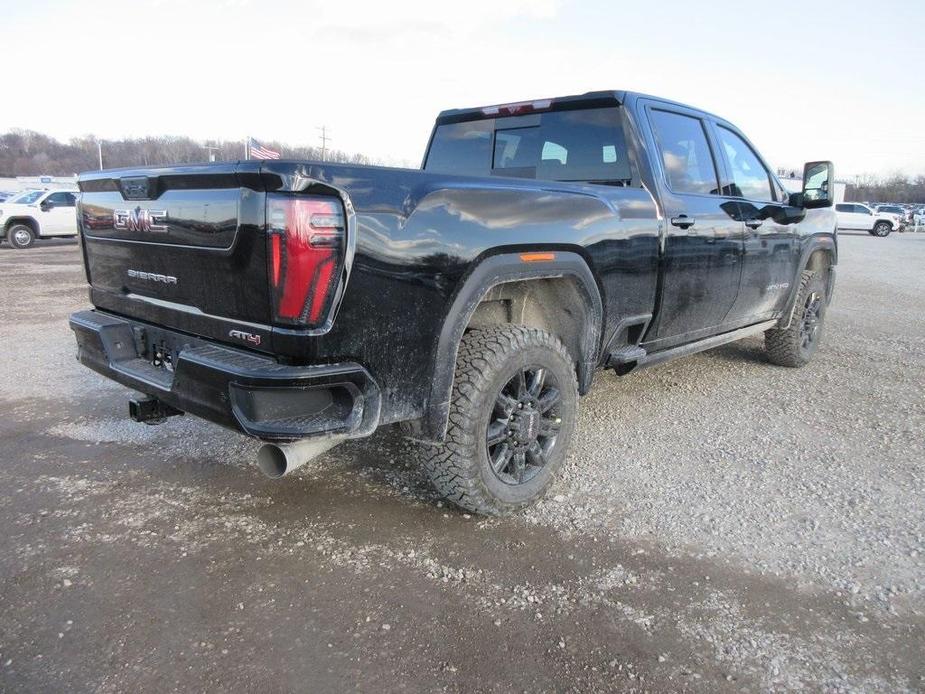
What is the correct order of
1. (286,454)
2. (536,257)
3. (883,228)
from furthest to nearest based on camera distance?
(883,228)
(536,257)
(286,454)

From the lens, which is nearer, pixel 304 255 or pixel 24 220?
pixel 304 255

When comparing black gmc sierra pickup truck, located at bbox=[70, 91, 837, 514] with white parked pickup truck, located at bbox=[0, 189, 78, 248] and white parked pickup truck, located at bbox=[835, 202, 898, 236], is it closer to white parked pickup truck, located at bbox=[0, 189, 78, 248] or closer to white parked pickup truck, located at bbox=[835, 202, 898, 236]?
white parked pickup truck, located at bbox=[0, 189, 78, 248]

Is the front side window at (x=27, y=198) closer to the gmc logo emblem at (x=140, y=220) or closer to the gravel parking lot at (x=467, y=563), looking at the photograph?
the gravel parking lot at (x=467, y=563)

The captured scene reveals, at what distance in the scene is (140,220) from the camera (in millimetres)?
2785

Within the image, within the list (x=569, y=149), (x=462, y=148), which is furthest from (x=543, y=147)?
(x=462, y=148)

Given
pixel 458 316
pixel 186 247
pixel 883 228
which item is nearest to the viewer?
pixel 186 247

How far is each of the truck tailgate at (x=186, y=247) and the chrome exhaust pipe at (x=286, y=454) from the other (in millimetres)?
367

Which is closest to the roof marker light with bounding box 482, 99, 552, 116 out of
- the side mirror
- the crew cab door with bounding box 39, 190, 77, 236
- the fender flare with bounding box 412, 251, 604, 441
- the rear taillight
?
the fender flare with bounding box 412, 251, 604, 441

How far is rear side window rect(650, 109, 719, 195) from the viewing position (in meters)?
3.96

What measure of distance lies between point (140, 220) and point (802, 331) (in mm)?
5268

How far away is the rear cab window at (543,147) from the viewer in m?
3.83

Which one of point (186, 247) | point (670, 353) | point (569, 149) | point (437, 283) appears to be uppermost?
point (569, 149)

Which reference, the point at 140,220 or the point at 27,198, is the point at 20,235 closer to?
the point at 27,198

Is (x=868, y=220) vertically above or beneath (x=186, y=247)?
beneath
